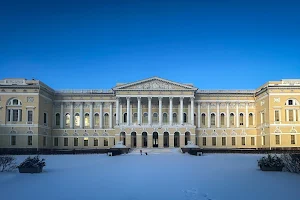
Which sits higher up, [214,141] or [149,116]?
[149,116]

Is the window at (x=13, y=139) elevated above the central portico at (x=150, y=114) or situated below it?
below

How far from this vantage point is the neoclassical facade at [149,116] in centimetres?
5975

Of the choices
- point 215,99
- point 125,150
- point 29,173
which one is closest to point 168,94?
point 215,99

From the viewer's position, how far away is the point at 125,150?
53.8 m

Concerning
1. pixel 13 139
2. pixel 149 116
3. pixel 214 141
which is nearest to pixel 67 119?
pixel 13 139

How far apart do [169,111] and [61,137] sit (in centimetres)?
2083

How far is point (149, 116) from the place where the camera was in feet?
218

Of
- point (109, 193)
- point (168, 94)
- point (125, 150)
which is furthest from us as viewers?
point (168, 94)

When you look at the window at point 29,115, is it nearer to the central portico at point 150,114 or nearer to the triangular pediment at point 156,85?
the central portico at point 150,114

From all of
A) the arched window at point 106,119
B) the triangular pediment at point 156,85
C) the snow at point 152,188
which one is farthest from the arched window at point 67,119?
the snow at point 152,188

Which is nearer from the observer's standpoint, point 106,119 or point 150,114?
point 150,114

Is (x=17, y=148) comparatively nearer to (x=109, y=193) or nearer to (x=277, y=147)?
(x=277, y=147)

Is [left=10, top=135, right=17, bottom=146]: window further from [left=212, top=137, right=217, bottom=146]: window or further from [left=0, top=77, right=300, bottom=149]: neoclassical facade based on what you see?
[left=212, top=137, right=217, bottom=146]: window

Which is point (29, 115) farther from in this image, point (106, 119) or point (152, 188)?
point (152, 188)
